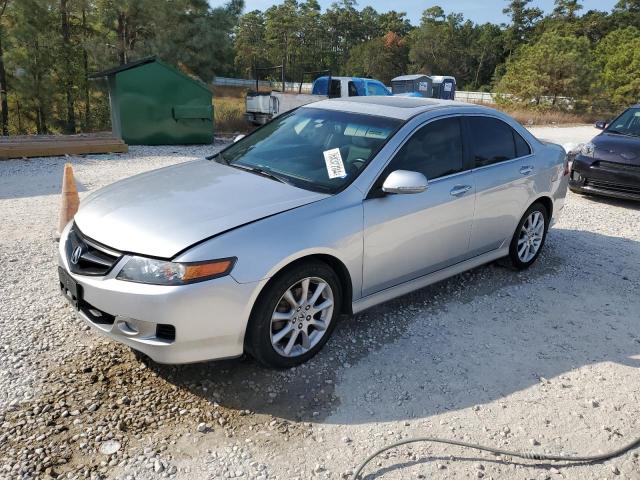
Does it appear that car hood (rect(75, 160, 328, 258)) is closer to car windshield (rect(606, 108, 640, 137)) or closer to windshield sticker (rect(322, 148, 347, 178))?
windshield sticker (rect(322, 148, 347, 178))

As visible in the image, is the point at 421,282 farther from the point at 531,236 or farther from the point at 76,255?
the point at 76,255

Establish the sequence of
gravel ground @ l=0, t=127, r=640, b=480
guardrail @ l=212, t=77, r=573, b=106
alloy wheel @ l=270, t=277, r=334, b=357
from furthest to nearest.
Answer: guardrail @ l=212, t=77, r=573, b=106 → alloy wheel @ l=270, t=277, r=334, b=357 → gravel ground @ l=0, t=127, r=640, b=480

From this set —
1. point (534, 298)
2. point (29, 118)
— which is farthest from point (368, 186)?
point (29, 118)

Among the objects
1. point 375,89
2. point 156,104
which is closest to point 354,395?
point 156,104

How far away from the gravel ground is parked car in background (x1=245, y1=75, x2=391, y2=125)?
33.1 ft

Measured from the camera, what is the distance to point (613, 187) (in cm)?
802

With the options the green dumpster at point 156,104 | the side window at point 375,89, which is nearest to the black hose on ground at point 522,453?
the green dumpster at point 156,104

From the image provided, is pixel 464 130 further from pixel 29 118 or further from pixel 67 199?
pixel 29 118

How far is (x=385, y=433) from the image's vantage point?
2824 mm

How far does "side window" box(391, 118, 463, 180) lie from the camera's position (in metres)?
3.79

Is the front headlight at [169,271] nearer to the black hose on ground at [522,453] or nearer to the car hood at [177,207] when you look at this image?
the car hood at [177,207]

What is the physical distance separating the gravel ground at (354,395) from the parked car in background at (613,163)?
4.00 meters

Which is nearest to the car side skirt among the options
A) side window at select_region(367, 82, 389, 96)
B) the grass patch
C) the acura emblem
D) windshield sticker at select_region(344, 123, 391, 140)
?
windshield sticker at select_region(344, 123, 391, 140)

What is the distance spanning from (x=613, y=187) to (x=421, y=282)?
5.63m
